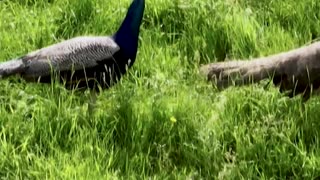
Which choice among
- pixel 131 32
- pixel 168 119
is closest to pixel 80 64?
pixel 131 32

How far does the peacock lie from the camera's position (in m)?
4.66

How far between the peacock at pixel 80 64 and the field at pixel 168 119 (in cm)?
8

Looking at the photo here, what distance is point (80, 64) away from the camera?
4.67m

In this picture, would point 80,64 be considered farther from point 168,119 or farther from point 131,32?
point 168,119

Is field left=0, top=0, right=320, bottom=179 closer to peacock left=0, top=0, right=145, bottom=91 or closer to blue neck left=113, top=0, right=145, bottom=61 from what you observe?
peacock left=0, top=0, right=145, bottom=91

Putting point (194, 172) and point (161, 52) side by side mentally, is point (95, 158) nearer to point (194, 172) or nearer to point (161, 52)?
point (194, 172)

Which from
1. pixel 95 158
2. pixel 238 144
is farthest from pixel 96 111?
pixel 238 144

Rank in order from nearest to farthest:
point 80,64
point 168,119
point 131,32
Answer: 1. point 168,119
2. point 80,64
3. point 131,32

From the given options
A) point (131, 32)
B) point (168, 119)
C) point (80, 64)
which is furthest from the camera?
point (131, 32)

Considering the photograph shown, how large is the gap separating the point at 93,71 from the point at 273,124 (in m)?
1.02

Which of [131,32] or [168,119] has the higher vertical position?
[131,32]

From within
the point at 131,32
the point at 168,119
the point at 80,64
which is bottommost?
the point at 168,119

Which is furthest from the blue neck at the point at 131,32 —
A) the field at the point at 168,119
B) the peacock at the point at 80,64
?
the field at the point at 168,119

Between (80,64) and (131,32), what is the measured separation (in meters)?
0.36
